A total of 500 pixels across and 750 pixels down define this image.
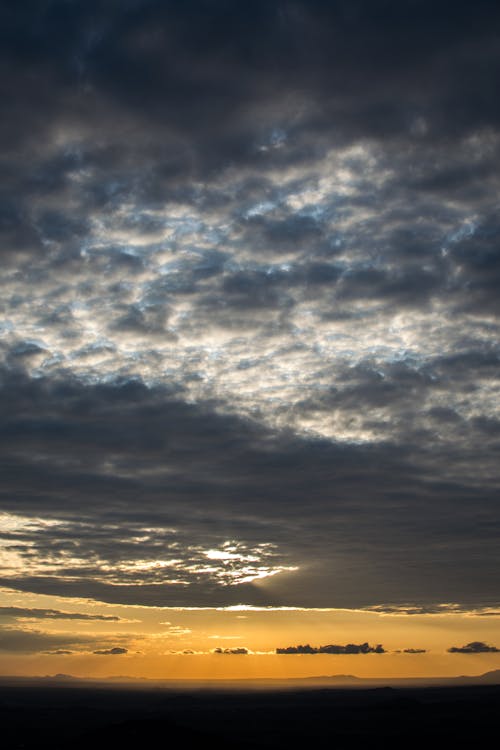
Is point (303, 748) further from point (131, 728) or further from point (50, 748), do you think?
point (50, 748)

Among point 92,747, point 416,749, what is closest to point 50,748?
point 92,747

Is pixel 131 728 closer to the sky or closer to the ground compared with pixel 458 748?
closer to the sky

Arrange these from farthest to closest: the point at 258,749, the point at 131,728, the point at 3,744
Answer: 1. the point at 3,744
2. the point at 131,728
3. the point at 258,749

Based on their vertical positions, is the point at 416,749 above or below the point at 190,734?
below

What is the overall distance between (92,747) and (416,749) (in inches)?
4025

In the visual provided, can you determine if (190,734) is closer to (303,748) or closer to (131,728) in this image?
(131,728)

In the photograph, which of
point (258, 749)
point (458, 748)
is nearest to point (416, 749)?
point (458, 748)

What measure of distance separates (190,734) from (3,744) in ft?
211

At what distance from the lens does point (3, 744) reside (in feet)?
600

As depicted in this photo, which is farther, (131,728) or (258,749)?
(131,728)

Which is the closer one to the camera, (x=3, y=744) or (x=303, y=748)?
(x=3, y=744)

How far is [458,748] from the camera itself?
198 m

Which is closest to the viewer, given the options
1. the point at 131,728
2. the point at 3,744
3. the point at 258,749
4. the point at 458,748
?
the point at 258,749

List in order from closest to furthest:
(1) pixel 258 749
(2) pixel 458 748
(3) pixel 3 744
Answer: (1) pixel 258 749 → (3) pixel 3 744 → (2) pixel 458 748
